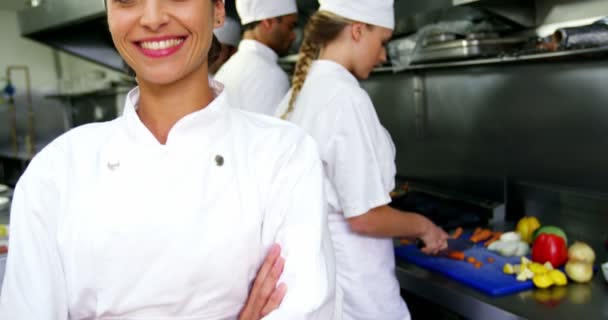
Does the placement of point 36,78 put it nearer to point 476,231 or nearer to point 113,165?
point 476,231

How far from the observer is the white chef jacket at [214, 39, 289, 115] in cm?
223

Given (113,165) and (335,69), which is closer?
(113,165)

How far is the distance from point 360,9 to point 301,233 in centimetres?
87

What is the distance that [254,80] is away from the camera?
2.25m

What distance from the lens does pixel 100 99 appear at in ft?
17.5

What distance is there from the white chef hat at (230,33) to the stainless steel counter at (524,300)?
1.61 metres

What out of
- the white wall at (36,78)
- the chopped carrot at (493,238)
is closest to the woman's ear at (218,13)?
the chopped carrot at (493,238)

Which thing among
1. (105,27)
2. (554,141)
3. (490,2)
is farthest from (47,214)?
(105,27)

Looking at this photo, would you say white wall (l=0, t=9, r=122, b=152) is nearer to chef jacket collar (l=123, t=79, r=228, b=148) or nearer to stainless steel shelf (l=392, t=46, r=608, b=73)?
stainless steel shelf (l=392, t=46, r=608, b=73)

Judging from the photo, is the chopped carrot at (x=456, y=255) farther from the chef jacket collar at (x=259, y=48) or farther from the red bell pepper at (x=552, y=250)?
the chef jacket collar at (x=259, y=48)

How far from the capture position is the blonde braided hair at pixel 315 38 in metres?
1.57

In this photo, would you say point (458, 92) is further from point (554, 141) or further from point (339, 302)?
point (339, 302)

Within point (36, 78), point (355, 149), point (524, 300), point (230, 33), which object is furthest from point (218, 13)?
point (36, 78)

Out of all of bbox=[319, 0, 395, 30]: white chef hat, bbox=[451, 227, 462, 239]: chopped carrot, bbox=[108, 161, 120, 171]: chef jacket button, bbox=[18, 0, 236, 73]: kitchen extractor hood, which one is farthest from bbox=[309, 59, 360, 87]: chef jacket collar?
bbox=[18, 0, 236, 73]: kitchen extractor hood
